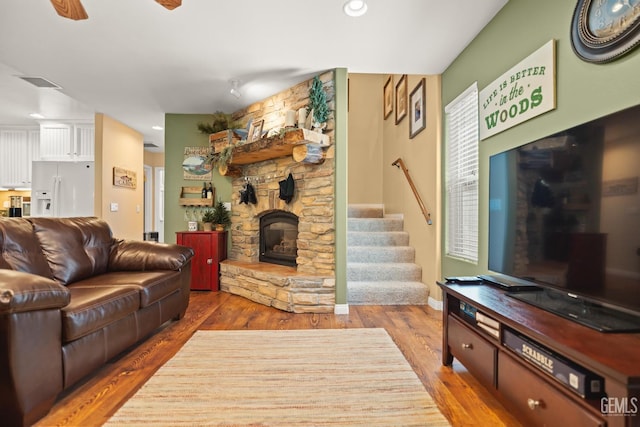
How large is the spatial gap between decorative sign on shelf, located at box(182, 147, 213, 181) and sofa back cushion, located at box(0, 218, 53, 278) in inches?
97.8

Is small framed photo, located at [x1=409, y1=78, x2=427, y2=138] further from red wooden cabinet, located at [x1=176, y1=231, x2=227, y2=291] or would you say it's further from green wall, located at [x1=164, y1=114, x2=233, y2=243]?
red wooden cabinet, located at [x1=176, y1=231, x2=227, y2=291]

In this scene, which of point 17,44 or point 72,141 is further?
point 72,141

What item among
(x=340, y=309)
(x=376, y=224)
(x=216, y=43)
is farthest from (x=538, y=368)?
(x=376, y=224)

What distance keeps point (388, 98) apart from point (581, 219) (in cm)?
422

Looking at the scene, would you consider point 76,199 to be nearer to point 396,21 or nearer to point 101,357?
point 101,357

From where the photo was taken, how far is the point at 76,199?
191 inches

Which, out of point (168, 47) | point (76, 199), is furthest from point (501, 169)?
point (76, 199)

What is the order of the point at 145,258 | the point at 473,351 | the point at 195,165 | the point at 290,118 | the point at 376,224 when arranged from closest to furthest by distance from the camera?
the point at 473,351
the point at 145,258
the point at 290,118
the point at 376,224
the point at 195,165

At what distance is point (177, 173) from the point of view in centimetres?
464

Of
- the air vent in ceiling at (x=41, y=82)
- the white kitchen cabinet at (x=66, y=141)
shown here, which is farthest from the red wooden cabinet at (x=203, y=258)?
the white kitchen cabinet at (x=66, y=141)

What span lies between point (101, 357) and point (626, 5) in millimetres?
3178

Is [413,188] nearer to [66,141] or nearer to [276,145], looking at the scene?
[276,145]

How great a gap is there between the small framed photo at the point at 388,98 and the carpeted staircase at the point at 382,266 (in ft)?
5.75

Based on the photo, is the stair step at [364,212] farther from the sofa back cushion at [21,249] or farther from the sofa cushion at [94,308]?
the sofa back cushion at [21,249]
